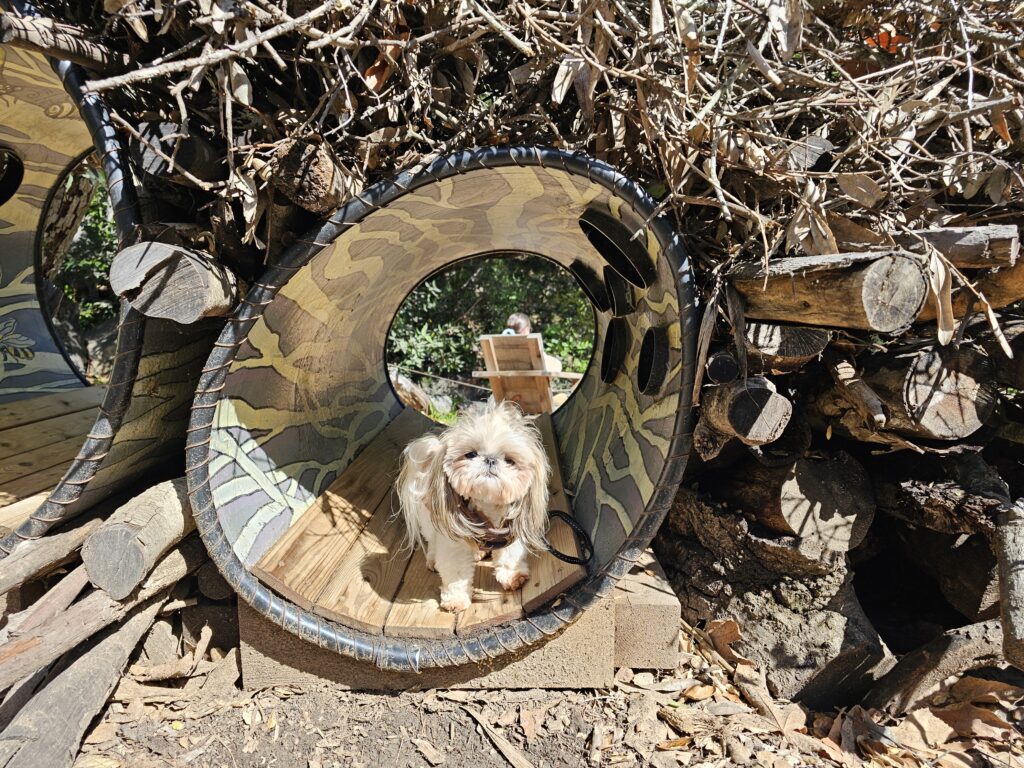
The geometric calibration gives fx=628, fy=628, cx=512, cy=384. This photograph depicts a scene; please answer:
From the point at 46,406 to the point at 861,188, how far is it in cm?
536

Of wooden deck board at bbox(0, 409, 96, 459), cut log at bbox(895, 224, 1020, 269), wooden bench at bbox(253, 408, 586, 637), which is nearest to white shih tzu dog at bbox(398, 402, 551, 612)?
wooden bench at bbox(253, 408, 586, 637)

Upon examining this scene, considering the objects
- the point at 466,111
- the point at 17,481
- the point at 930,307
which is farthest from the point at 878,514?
the point at 17,481

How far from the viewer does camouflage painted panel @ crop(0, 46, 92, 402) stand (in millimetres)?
3232

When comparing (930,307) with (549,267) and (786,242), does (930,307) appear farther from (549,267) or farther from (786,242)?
(549,267)

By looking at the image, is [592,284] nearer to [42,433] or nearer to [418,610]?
[418,610]

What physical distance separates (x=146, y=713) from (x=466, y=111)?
106 inches

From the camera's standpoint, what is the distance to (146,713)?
246 cm

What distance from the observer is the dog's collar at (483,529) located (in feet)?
8.45

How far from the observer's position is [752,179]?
7.76 feet

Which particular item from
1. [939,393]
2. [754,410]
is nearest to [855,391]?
[939,393]

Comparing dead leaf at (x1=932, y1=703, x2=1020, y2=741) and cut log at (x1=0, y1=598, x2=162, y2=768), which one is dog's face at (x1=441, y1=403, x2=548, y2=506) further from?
dead leaf at (x1=932, y1=703, x2=1020, y2=741)

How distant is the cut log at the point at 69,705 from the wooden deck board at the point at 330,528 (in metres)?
0.56

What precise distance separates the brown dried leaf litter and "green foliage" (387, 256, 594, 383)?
5994 mm

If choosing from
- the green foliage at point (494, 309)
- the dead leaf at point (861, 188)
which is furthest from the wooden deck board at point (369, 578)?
the green foliage at point (494, 309)
